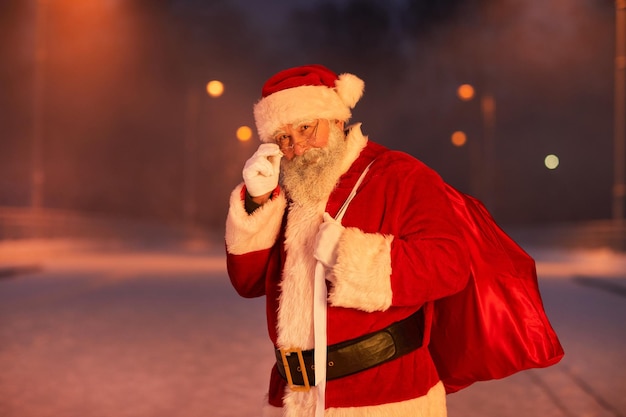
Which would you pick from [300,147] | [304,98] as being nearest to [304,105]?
[304,98]

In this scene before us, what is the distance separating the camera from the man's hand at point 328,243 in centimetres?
312

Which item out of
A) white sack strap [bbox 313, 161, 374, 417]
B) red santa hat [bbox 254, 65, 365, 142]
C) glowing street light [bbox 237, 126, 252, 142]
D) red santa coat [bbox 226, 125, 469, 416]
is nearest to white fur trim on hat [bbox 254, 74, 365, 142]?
red santa hat [bbox 254, 65, 365, 142]

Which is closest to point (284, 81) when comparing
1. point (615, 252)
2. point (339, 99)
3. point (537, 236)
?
point (339, 99)

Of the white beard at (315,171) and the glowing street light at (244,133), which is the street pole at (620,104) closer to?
the glowing street light at (244,133)

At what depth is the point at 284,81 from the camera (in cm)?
373

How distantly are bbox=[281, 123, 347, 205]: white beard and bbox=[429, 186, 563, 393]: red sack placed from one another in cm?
43

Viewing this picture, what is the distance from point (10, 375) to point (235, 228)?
5171 mm

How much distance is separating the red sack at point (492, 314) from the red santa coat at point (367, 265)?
10 centimetres

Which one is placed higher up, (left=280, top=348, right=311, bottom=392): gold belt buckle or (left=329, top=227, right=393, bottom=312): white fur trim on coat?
(left=329, top=227, right=393, bottom=312): white fur trim on coat

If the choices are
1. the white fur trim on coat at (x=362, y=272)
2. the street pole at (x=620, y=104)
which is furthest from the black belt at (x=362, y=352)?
the street pole at (x=620, y=104)

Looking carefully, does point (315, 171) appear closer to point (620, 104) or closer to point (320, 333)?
point (320, 333)

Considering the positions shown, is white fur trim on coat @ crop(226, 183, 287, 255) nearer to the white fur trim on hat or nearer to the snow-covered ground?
the white fur trim on hat

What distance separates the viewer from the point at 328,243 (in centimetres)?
313

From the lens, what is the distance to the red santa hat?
11.7 feet
